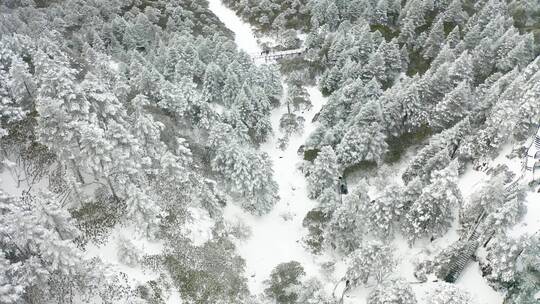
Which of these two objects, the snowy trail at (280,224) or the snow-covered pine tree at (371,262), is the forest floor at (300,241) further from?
the snow-covered pine tree at (371,262)

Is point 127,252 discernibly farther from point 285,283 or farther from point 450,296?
point 450,296

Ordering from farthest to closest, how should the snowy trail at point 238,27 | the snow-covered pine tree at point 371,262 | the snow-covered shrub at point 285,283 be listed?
the snowy trail at point 238,27, the snow-covered shrub at point 285,283, the snow-covered pine tree at point 371,262

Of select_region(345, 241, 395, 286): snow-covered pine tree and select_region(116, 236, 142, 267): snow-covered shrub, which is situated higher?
select_region(345, 241, 395, 286): snow-covered pine tree

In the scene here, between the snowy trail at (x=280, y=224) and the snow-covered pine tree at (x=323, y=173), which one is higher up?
the snow-covered pine tree at (x=323, y=173)

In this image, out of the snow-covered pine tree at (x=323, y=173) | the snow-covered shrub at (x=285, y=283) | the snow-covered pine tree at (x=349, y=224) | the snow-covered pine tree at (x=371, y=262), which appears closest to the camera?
the snow-covered pine tree at (x=371, y=262)

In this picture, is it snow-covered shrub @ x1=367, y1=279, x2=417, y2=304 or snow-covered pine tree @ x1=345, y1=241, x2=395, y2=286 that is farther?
snow-covered pine tree @ x1=345, y1=241, x2=395, y2=286

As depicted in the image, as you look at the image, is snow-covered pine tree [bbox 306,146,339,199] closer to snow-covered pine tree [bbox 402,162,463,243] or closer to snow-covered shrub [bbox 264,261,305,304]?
snow-covered pine tree [bbox 402,162,463,243]

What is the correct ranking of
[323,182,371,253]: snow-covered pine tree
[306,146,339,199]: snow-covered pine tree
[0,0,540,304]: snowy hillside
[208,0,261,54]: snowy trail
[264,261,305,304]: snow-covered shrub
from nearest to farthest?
[0,0,540,304]: snowy hillside → [264,261,305,304]: snow-covered shrub → [323,182,371,253]: snow-covered pine tree → [306,146,339,199]: snow-covered pine tree → [208,0,261,54]: snowy trail

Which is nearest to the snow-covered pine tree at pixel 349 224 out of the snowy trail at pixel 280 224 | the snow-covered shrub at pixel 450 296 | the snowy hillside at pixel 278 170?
the snowy hillside at pixel 278 170

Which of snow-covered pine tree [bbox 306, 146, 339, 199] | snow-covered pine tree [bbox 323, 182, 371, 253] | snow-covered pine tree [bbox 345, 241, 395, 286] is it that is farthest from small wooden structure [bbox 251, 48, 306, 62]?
snow-covered pine tree [bbox 345, 241, 395, 286]

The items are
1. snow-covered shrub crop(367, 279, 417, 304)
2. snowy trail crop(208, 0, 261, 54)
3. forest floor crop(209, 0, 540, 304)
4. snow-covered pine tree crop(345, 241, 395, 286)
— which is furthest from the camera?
snowy trail crop(208, 0, 261, 54)

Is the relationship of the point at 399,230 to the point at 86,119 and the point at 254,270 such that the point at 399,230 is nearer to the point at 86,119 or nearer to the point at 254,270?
the point at 254,270

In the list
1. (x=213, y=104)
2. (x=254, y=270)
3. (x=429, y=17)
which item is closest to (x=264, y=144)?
(x=213, y=104)
